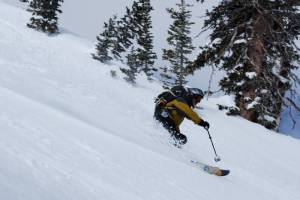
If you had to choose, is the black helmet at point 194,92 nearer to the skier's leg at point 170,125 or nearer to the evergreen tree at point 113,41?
the skier's leg at point 170,125

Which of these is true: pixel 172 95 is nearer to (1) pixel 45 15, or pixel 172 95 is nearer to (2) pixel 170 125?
(2) pixel 170 125

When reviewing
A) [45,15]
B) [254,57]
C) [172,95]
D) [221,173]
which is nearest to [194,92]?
[172,95]

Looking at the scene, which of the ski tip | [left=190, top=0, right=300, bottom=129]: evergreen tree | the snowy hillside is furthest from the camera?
[left=190, top=0, right=300, bottom=129]: evergreen tree

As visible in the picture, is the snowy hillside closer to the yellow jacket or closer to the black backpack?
the yellow jacket

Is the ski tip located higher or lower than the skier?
lower

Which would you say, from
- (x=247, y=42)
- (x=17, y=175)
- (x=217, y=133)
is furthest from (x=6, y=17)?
(x=17, y=175)

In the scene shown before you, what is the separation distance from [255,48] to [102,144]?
48.4 feet

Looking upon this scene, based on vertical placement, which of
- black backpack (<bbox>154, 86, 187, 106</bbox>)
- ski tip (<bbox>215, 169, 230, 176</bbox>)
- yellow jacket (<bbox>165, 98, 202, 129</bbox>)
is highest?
black backpack (<bbox>154, 86, 187, 106</bbox>)

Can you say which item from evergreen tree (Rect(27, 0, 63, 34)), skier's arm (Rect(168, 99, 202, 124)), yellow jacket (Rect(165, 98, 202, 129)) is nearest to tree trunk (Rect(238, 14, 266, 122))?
yellow jacket (Rect(165, 98, 202, 129))

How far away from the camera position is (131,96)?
20406mm

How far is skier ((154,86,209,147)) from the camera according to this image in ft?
36.0

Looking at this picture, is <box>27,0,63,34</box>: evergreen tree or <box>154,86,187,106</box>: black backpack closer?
<box>154,86,187,106</box>: black backpack

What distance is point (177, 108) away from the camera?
36.5 feet

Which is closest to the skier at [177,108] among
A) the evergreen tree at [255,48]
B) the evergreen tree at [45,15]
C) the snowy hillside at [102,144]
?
the snowy hillside at [102,144]
